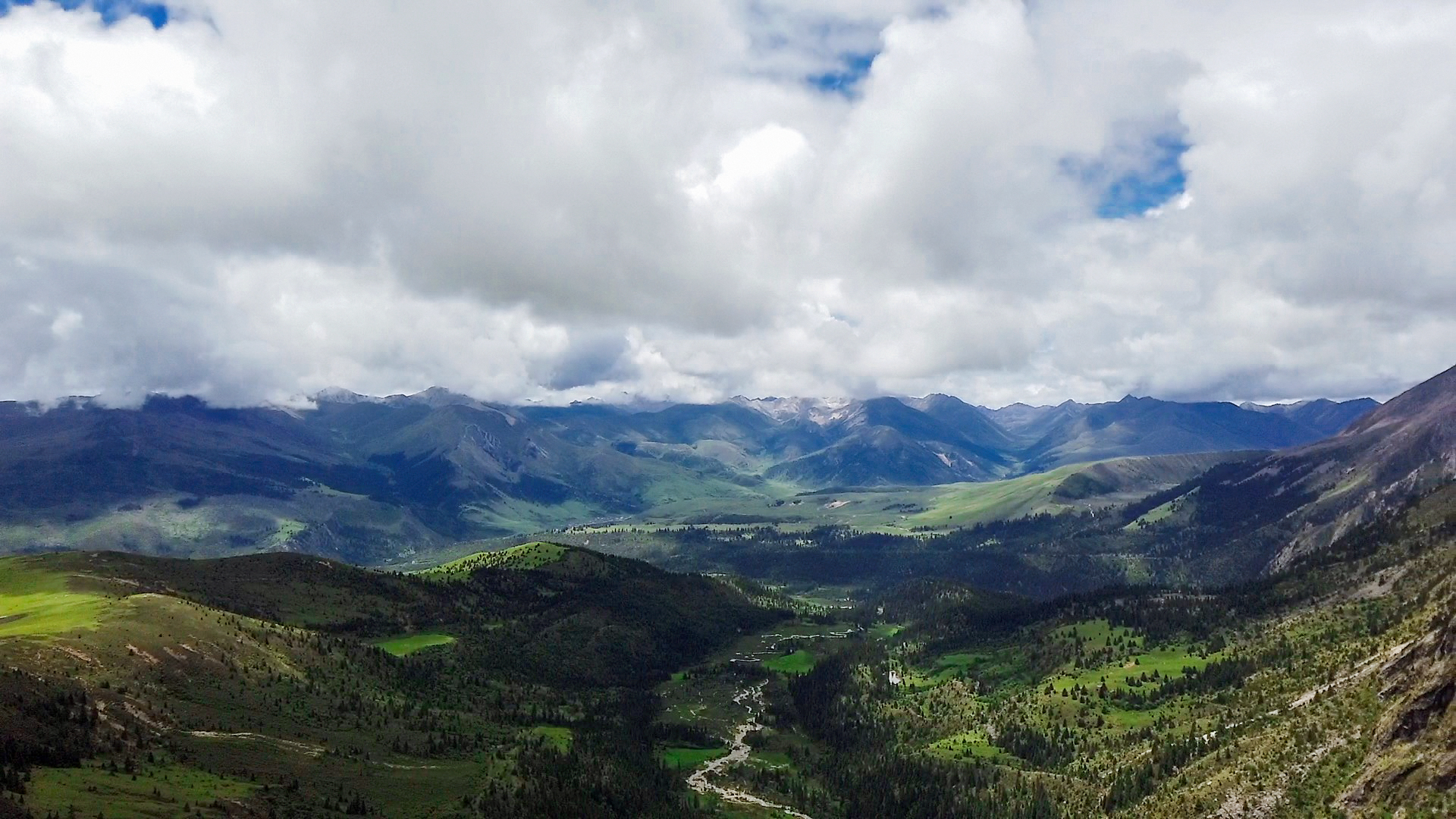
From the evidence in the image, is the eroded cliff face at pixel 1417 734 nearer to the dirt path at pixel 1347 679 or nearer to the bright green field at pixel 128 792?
the dirt path at pixel 1347 679

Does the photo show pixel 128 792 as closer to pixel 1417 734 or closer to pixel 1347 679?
pixel 1417 734

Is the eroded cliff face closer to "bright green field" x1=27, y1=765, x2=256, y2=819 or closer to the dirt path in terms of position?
the dirt path

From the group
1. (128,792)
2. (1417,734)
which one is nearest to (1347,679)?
(1417,734)

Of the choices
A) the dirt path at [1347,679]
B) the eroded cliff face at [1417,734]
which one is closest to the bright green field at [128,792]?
the eroded cliff face at [1417,734]

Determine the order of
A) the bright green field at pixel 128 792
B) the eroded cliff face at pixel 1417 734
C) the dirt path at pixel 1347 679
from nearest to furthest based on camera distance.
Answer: the bright green field at pixel 128 792 → the eroded cliff face at pixel 1417 734 → the dirt path at pixel 1347 679

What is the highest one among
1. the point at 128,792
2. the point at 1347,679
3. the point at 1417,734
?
the point at 128,792

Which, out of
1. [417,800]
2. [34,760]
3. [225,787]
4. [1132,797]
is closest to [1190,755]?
[1132,797]
